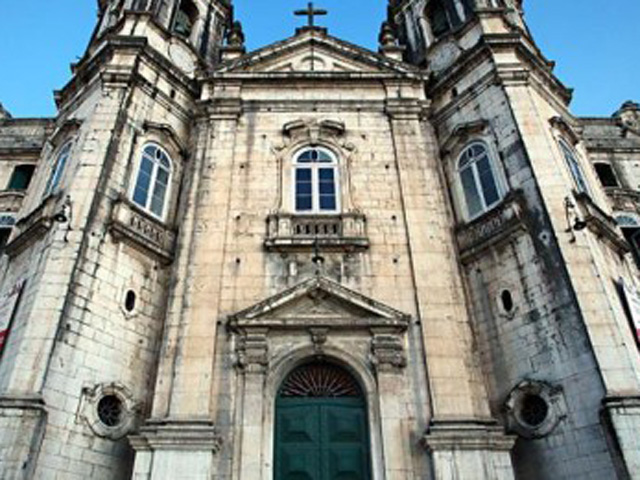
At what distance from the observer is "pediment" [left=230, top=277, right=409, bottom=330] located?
41.3 ft

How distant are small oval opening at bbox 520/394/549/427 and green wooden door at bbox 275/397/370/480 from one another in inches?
140

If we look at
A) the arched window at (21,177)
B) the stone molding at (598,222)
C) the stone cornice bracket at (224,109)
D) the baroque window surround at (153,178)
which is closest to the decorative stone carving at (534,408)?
the stone molding at (598,222)

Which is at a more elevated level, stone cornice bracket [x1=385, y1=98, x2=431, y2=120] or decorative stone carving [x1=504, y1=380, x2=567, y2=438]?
stone cornice bracket [x1=385, y1=98, x2=431, y2=120]

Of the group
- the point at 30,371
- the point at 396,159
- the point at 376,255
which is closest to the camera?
the point at 30,371

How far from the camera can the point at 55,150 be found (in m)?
16.9

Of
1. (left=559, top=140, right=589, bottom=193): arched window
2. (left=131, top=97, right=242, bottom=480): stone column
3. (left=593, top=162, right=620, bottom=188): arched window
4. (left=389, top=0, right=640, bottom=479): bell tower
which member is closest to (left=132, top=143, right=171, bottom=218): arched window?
(left=131, top=97, right=242, bottom=480): stone column

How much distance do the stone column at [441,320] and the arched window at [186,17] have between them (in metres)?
9.33

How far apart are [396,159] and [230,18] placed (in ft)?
43.4

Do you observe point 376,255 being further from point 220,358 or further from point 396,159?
point 220,358

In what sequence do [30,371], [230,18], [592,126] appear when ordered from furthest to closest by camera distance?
[230,18]
[592,126]
[30,371]

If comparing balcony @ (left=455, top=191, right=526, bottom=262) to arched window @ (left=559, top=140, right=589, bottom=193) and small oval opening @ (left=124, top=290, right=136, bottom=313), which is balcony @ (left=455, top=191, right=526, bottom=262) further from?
small oval opening @ (left=124, top=290, right=136, bottom=313)

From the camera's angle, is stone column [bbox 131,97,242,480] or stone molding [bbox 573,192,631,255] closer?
stone column [bbox 131,97,242,480]

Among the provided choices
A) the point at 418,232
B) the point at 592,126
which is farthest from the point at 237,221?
the point at 592,126

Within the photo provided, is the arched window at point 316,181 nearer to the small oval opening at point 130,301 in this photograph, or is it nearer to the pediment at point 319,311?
the pediment at point 319,311
